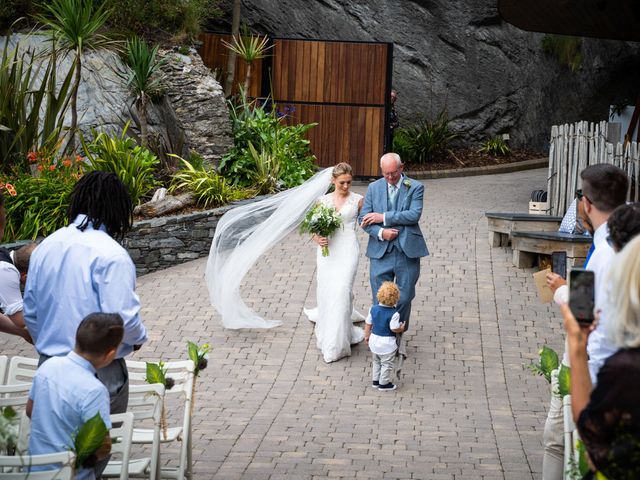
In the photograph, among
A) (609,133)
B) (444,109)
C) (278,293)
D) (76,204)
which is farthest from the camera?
(444,109)

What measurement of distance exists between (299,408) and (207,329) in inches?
96.4

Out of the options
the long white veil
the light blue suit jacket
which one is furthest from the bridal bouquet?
the long white veil

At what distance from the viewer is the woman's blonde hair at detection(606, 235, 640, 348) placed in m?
3.41

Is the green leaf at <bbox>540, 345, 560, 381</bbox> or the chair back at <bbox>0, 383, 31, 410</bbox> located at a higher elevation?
the green leaf at <bbox>540, 345, 560, 381</bbox>

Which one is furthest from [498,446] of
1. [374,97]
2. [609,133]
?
[374,97]

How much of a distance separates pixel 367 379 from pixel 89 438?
5.19 m

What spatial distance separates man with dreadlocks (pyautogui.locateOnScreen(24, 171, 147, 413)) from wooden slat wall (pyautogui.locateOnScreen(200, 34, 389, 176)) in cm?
1328

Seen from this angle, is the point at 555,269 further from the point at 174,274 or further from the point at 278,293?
the point at 174,274

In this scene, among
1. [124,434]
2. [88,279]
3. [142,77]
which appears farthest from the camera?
[142,77]

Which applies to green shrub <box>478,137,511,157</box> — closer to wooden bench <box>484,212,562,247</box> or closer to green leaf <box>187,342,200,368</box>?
wooden bench <box>484,212,562,247</box>

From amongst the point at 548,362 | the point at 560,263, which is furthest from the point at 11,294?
the point at 560,263

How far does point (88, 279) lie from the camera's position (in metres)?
5.50

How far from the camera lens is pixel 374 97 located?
61.4ft

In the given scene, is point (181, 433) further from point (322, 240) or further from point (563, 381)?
point (322, 240)
